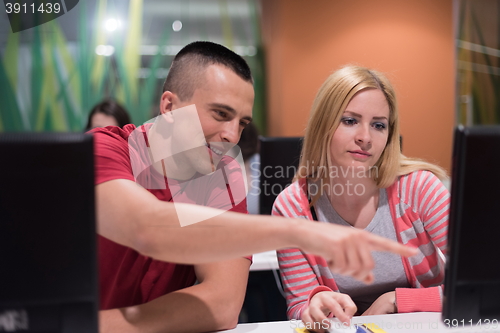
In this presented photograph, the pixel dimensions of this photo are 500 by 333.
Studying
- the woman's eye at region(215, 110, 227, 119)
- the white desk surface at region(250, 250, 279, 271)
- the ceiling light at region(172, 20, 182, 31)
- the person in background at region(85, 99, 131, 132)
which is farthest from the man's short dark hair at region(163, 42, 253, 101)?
the ceiling light at region(172, 20, 182, 31)

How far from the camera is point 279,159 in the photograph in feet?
6.29

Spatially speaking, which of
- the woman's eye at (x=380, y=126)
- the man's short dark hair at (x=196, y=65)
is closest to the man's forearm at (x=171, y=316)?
the man's short dark hair at (x=196, y=65)

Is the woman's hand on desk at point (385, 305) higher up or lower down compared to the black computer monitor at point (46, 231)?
lower down

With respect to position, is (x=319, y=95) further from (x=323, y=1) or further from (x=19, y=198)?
(x=323, y=1)

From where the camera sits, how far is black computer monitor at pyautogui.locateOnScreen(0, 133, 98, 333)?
67cm

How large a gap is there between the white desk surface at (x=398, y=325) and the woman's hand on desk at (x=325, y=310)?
0.09ft

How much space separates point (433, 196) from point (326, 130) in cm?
41

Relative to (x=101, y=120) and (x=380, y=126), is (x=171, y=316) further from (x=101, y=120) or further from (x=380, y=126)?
(x=101, y=120)

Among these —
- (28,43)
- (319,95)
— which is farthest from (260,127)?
(319,95)

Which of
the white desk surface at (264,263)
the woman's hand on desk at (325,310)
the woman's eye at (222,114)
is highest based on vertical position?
the woman's eye at (222,114)

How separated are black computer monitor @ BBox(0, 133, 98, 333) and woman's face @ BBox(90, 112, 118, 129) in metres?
2.89

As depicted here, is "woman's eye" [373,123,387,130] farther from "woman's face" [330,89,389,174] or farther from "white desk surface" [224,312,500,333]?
"white desk surface" [224,312,500,333]

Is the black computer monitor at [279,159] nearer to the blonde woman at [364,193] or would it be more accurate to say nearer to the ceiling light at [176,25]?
the blonde woman at [364,193]

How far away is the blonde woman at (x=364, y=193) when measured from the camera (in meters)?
1.41
